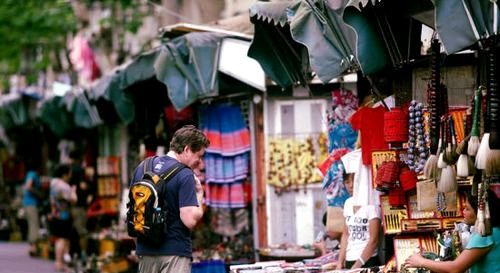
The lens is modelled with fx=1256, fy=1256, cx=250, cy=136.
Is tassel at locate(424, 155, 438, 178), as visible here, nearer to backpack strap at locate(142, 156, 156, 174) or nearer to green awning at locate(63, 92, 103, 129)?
backpack strap at locate(142, 156, 156, 174)

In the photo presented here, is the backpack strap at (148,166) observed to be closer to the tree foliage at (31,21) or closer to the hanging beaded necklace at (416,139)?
the hanging beaded necklace at (416,139)

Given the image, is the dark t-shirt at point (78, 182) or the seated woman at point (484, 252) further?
the dark t-shirt at point (78, 182)

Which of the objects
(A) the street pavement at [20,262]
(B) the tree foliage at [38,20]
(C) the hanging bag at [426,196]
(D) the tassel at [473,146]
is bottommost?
(A) the street pavement at [20,262]

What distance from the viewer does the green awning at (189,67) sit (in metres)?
16.1

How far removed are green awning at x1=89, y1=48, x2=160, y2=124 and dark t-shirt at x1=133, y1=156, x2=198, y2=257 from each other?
7.41 m

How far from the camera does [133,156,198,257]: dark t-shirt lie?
32.1ft

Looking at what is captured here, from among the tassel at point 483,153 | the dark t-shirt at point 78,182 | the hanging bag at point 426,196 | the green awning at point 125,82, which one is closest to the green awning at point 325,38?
the hanging bag at point 426,196

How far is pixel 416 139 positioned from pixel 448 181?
49.0 inches

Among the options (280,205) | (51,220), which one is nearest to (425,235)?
(280,205)

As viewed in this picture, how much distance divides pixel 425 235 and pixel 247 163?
262 inches

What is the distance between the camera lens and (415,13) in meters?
9.65

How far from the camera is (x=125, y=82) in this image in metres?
18.6

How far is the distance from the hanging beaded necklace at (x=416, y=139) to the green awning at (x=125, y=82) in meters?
7.09

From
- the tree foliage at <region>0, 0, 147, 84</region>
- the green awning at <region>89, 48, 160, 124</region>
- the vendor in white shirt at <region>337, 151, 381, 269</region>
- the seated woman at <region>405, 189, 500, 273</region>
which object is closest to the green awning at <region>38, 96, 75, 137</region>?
the tree foliage at <region>0, 0, 147, 84</region>
